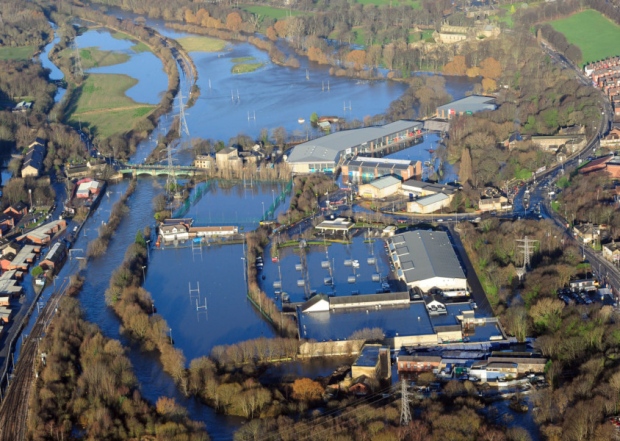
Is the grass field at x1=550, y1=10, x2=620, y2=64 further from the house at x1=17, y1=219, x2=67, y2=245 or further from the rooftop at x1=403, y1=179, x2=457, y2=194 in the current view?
the house at x1=17, y1=219, x2=67, y2=245

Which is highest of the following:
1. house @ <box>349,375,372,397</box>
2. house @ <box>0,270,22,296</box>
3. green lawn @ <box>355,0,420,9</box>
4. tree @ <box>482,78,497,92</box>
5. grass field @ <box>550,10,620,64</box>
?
house @ <box>349,375,372,397</box>

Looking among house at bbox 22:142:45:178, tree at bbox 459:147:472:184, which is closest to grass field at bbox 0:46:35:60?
house at bbox 22:142:45:178

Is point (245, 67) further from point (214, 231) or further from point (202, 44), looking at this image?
point (214, 231)

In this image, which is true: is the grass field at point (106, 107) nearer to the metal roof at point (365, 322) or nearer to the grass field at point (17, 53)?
the grass field at point (17, 53)

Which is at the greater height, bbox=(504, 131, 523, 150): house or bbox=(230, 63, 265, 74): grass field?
bbox=(504, 131, 523, 150): house

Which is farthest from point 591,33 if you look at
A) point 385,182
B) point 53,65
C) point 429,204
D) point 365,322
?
point 365,322

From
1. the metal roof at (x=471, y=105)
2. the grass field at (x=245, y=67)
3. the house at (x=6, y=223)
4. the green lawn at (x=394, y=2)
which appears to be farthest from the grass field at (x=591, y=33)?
the house at (x=6, y=223)

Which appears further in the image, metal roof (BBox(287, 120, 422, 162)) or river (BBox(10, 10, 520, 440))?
metal roof (BBox(287, 120, 422, 162))
